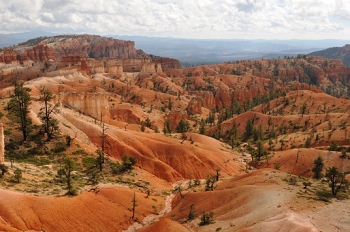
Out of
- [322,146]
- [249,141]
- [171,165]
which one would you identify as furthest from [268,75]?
[171,165]

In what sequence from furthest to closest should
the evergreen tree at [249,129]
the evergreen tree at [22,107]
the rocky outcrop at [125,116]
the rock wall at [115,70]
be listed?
the rock wall at [115,70] < the rocky outcrop at [125,116] < the evergreen tree at [249,129] < the evergreen tree at [22,107]

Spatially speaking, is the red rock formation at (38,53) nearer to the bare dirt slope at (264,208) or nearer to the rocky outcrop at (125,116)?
the rocky outcrop at (125,116)

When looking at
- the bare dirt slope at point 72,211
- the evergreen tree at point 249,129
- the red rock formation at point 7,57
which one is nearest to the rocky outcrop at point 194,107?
the evergreen tree at point 249,129

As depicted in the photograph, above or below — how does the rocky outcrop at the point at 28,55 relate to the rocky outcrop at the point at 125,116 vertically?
above

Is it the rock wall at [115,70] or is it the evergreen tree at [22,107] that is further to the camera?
the rock wall at [115,70]

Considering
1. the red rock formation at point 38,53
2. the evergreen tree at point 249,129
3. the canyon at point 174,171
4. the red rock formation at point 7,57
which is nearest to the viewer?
the canyon at point 174,171

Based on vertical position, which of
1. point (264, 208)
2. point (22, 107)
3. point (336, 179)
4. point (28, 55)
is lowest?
point (264, 208)

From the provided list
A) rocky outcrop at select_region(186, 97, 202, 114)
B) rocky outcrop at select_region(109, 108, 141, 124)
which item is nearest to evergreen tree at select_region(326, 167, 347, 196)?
rocky outcrop at select_region(109, 108, 141, 124)

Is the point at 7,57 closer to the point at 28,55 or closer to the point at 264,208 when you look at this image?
the point at 28,55

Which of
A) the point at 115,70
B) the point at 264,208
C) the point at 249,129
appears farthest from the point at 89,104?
the point at 115,70

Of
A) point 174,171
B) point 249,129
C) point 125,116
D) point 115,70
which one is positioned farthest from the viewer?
point 115,70

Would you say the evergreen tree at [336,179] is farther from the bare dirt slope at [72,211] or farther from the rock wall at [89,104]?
the rock wall at [89,104]

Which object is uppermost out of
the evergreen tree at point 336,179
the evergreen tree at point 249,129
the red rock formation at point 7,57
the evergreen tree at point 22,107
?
the red rock formation at point 7,57

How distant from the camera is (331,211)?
88.6 ft
